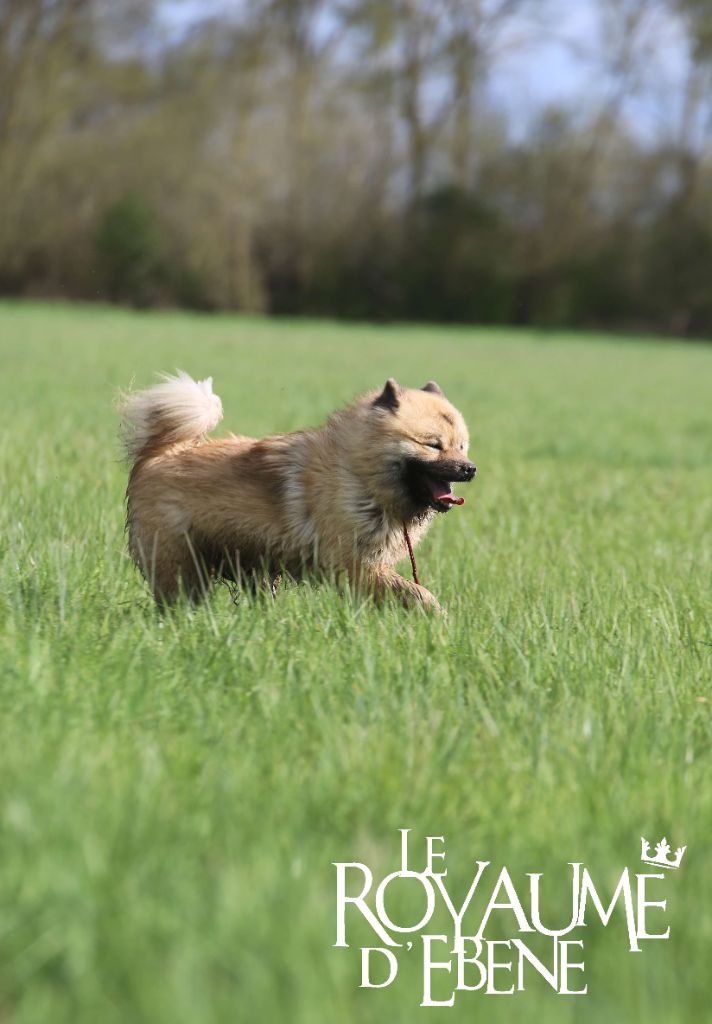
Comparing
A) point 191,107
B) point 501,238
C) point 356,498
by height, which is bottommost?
point 356,498

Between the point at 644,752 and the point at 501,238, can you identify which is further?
the point at 501,238

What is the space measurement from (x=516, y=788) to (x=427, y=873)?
1.36 ft

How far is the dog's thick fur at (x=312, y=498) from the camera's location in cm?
380

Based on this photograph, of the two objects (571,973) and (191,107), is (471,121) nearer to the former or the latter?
(191,107)

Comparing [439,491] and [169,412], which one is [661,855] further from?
[169,412]

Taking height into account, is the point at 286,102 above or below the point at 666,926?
above

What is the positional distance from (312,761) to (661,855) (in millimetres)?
701

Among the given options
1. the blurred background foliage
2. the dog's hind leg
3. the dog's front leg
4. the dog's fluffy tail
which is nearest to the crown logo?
the dog's front leg

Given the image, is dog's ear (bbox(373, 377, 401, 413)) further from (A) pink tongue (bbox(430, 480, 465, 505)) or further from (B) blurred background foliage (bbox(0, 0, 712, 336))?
(B) blurred background foliage (bbox(0, 0, 712, 336))

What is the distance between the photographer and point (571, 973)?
176cm

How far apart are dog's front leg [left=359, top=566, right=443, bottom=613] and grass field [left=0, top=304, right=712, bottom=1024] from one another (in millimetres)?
111

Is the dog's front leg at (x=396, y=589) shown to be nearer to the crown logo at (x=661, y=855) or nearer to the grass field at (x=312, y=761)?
the grass field at (x=312, y=761)

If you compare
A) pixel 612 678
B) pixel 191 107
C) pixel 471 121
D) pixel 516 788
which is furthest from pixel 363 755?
pixel 471 121

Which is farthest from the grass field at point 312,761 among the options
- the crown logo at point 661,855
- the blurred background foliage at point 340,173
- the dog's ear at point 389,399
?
the blurred background foliage at point 340,173
